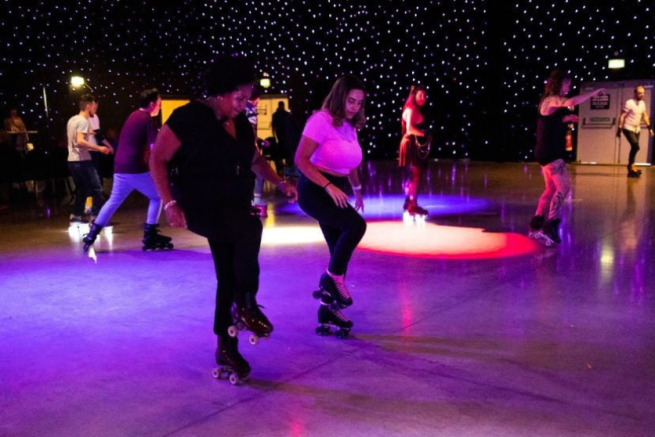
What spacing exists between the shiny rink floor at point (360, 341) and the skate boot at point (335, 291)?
25 centimetres

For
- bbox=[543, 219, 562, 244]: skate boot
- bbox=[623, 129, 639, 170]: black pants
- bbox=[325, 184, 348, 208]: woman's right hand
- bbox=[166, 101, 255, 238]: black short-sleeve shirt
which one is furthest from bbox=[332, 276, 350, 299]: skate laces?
bbox=[623, 129, 639, 170]: black pants

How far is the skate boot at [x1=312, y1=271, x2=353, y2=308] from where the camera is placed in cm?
431

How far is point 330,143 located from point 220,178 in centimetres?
99

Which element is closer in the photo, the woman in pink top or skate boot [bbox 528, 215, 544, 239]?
the woman in pink top

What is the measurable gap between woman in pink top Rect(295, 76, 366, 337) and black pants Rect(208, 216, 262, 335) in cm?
70

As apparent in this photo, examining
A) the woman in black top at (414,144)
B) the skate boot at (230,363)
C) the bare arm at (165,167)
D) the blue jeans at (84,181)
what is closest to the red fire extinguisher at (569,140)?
the woman in black top at (414,144)

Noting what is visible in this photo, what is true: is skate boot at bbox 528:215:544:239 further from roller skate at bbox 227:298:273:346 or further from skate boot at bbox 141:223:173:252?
roller skate at bbox 227:298:273:346

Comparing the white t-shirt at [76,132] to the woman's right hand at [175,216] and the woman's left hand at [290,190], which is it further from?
the woman's right hand at [175,216]

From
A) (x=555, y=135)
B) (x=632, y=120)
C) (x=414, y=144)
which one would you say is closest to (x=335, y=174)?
(x=555, y=135)

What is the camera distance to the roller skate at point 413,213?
9.29 meters

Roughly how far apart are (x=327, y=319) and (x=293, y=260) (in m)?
2.34

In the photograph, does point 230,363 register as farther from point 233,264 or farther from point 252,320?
point 233,264

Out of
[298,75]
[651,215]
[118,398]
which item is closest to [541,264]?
[651,215]

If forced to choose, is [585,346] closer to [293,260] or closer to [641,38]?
[293,260]
